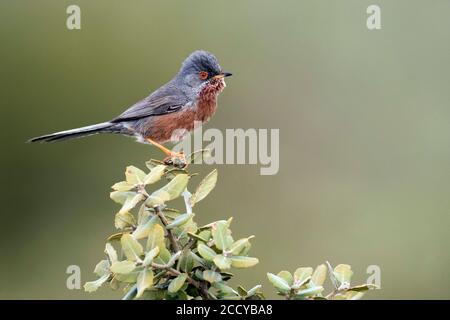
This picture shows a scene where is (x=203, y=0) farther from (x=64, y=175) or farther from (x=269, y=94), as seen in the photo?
(x=64, y=175)

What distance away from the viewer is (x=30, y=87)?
25.3 feet

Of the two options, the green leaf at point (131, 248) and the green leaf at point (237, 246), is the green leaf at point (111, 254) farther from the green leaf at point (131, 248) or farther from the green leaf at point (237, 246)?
the green leaf at point (237, 246)

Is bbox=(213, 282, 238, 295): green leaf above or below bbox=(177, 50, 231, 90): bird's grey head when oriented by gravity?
below

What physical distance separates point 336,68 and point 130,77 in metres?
2.51

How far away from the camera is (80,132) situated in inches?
198

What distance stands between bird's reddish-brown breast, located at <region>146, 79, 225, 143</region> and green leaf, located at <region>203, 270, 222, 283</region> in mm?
3256

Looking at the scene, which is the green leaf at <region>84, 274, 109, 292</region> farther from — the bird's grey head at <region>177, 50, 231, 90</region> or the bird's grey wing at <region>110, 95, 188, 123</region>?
the bird's grey head at <region>177, 50, 231, 90</region>

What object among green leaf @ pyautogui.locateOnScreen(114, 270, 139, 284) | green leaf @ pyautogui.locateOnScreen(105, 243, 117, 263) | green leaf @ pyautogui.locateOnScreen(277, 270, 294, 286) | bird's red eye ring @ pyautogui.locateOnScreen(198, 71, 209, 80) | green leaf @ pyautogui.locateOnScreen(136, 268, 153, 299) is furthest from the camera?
bird's red eye ring @ pyautogui.locateOnScreen(198, 71, 209, 80)

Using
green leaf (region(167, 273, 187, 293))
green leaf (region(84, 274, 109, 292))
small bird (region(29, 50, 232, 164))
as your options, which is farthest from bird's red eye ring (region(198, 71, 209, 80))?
green leaf (region(167, 273, 187, 293))

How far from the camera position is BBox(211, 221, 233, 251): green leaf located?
7.35 feet

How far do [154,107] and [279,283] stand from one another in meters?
3.40

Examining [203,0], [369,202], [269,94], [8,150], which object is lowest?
[369,202]

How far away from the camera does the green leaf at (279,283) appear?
222 cm
